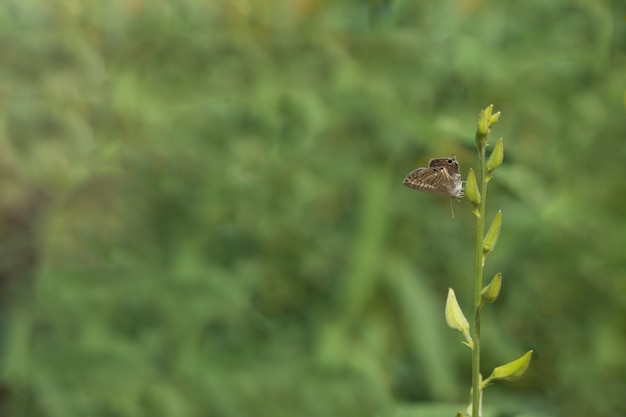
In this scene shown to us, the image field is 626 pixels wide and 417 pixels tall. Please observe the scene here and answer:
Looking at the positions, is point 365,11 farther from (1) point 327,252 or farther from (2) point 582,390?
(2) point 582,390

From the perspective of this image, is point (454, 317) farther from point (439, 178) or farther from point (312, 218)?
point (312, 218)

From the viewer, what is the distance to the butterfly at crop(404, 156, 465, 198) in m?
0.44

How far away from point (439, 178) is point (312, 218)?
1.02 metres

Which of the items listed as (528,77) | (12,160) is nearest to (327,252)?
(528,77)

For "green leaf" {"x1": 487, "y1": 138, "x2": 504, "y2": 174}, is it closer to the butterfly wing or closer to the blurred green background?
the butterfly wing

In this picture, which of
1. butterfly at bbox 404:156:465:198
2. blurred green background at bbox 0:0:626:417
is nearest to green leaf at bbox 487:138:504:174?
butterfly at bbox 404:156:465:198

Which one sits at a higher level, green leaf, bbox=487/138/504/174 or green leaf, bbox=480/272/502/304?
green leaf, bbox=487/138/504/174

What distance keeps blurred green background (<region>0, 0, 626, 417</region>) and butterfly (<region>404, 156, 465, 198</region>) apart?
0.50 meters

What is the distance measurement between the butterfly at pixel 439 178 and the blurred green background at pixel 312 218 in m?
0.50

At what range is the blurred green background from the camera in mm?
1235

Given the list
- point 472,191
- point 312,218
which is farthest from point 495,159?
point 312,218

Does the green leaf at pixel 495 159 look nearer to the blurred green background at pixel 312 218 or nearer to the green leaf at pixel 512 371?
the green leaf at pixel 512 371

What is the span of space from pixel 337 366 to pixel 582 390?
12.8 inches

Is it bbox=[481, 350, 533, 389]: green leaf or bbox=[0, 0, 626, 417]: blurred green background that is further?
bbox=[0, 0, 626, 417]: blurred green background
